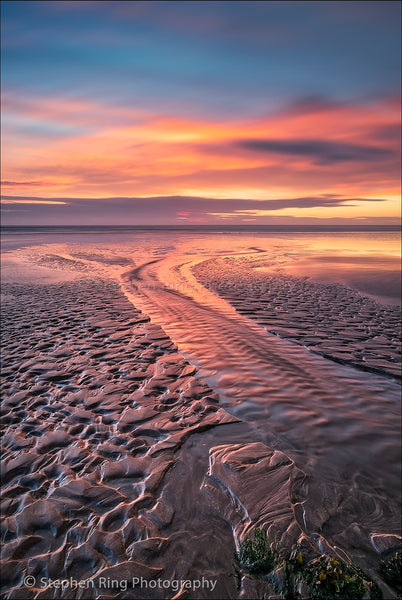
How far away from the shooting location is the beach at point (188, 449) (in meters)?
4.29

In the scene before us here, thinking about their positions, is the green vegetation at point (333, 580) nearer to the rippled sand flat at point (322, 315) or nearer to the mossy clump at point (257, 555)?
the mossy clump at point (257, 555)

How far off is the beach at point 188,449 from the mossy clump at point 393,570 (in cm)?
11

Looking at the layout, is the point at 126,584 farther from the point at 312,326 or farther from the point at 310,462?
the point at 312,326

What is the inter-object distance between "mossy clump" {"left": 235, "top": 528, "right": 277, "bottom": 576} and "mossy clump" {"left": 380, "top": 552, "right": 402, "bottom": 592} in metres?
1.31

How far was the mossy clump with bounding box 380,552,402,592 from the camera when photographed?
4.00 metres

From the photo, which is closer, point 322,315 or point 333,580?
point 333,580

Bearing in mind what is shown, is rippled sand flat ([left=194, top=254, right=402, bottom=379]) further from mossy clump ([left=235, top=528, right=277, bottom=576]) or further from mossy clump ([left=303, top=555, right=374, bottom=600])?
mossy clump ([left=235, top=528, right=277, bottom=576])

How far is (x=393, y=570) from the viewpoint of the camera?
4129mm

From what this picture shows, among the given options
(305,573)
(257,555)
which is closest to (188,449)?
(257,555)

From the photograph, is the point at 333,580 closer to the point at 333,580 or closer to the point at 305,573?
the point at 333,580

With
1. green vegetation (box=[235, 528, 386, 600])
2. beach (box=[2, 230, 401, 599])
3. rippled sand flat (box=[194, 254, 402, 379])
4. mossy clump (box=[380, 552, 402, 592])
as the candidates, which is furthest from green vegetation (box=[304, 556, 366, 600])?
rippled sand flat (box=[194, 254, 402, 379])

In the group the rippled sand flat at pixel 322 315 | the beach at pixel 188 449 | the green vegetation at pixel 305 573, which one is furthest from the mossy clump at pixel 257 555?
the rippled sand flat at pixel 322 315

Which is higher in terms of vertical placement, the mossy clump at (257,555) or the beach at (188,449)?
the beach at (188,449)

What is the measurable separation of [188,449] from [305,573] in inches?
110
